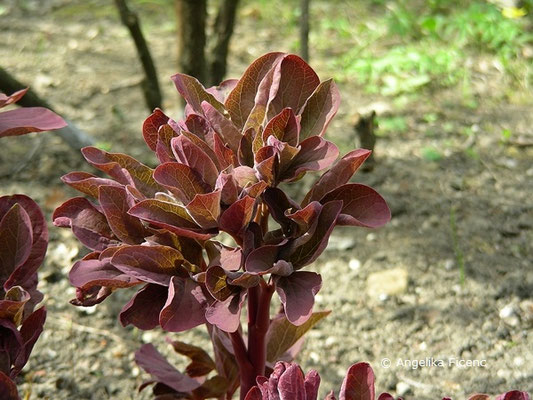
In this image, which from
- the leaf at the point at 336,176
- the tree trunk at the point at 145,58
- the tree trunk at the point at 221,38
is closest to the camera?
the leaf at the point at 336,176

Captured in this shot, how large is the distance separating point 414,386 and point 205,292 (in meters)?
0.98

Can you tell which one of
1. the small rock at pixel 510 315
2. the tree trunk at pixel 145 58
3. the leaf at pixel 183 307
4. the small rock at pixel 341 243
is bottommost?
the small rock at pixel 341 243

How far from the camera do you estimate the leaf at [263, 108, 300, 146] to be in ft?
4.05

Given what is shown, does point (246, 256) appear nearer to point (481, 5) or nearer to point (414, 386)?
point (414, 386)

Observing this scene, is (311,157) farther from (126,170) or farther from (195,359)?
(195,359)

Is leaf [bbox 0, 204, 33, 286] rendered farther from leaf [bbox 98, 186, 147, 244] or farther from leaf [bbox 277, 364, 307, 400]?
leaf [bbox 277, 364, 307, 400]

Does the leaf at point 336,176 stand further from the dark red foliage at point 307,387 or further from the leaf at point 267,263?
the dark red foliage at point 307,387

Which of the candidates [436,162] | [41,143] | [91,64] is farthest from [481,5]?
[41,143]

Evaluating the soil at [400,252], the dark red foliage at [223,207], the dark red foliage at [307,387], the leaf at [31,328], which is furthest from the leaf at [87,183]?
the soil at [400,252]

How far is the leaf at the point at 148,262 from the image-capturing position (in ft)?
3.99

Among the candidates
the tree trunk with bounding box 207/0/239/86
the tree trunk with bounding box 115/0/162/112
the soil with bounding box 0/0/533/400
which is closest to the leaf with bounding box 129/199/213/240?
the soil with bounding box 0/0/533/400

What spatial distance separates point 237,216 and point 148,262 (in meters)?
0.17

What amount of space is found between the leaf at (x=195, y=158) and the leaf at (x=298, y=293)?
0.21 m

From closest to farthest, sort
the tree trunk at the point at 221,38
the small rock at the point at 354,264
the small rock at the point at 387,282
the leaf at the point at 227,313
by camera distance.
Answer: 1. the leaf at the point at 227,313
2. the small rock at the point at 387,282
3. the small rock at the point at 354,264
4. the tree trunk at the point at 221,38
